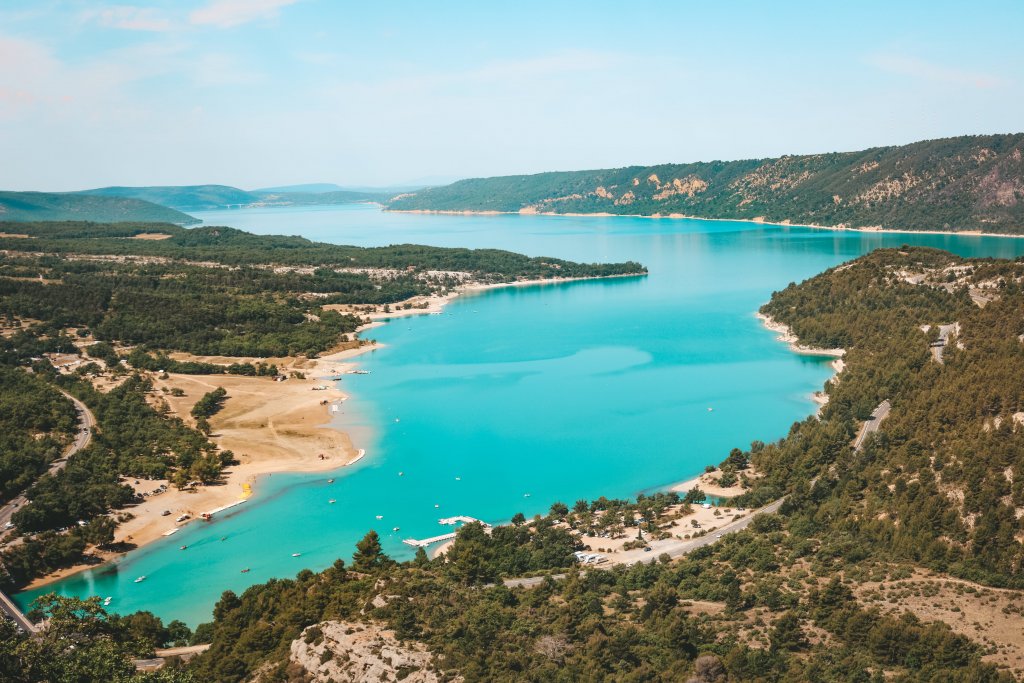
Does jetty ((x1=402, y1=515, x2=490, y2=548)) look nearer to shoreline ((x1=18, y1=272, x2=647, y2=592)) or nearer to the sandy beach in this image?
shoreline ((x1=18, y1=272, x2=647, y2=592))

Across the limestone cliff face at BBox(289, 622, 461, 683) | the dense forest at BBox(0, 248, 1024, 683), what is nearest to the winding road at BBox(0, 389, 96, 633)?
the dense forest at BBox(0, 248, 1024, 683)

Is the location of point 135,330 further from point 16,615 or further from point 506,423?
point 16,615

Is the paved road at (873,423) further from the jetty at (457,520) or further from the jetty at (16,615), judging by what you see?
the jetty at (16,615)

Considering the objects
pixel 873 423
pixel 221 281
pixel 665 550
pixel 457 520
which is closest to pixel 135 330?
pixel 221 281

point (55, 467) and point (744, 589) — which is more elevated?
point (55, 467)

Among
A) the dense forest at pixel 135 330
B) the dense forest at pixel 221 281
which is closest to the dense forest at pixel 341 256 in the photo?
the dense forest at pixel 221 281
